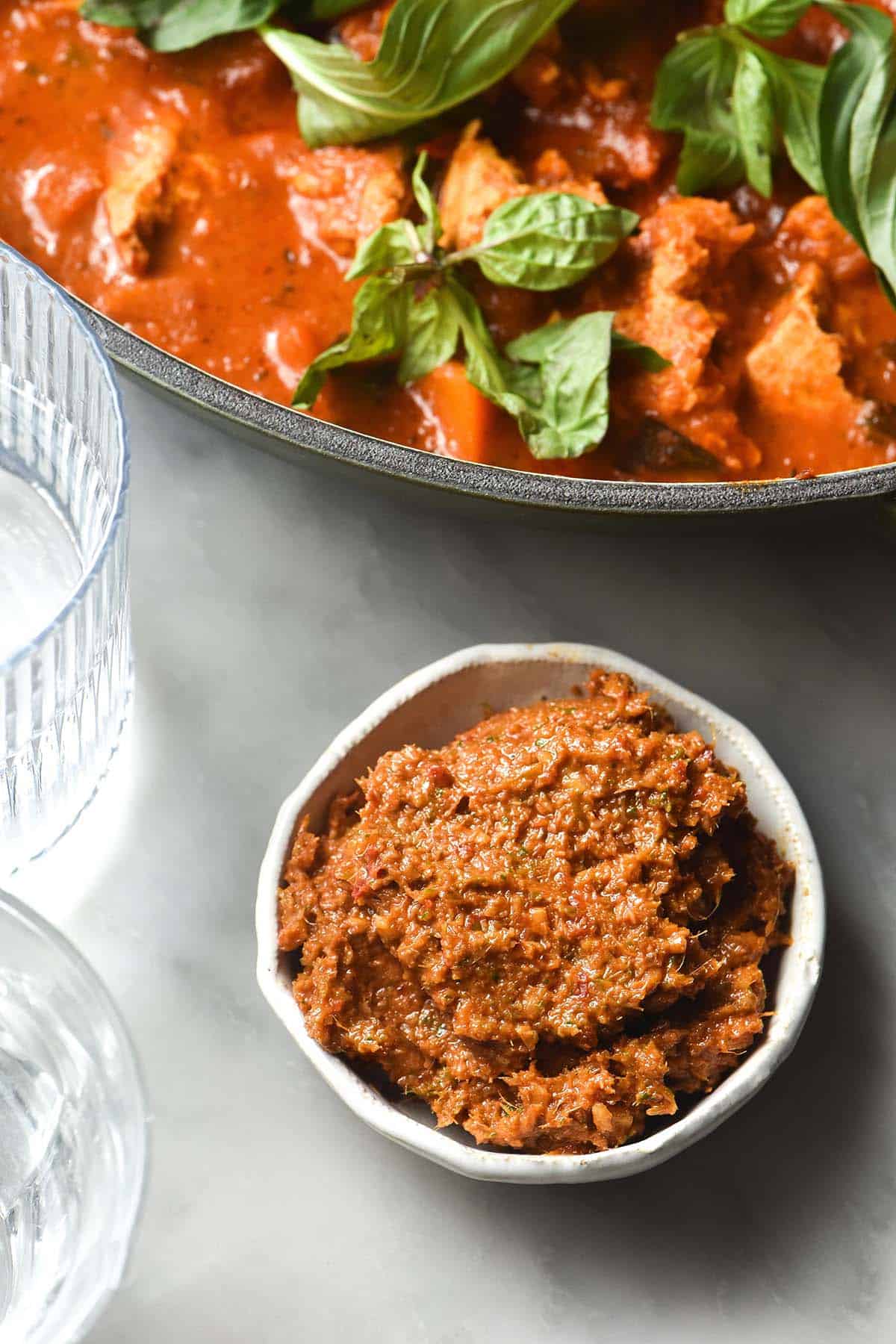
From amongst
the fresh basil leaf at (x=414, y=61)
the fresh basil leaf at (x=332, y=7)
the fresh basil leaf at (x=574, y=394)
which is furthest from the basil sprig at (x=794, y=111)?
the fresh basil leaf at (x=332, y=7)

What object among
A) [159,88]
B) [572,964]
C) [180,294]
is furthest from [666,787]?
[159,88]

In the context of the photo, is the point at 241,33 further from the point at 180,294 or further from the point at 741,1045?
the point at 741,1045

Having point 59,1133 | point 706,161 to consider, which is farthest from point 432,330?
point 59,1133

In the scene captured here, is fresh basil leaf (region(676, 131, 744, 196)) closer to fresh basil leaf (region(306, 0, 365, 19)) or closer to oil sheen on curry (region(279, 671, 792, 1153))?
fresh basil leaf (region(306, 0, 365, 19))

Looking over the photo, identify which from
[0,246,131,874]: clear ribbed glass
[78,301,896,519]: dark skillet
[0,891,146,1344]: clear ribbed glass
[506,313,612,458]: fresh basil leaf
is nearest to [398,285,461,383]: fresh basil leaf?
[506,313,612,458]: fresh basil leaf

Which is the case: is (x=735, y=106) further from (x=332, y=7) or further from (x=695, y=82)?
(x=332, y=7)

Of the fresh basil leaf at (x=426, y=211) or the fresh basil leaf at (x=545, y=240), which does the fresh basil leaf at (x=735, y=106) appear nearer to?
the fresh basil leaf at (x=545, y=240)
